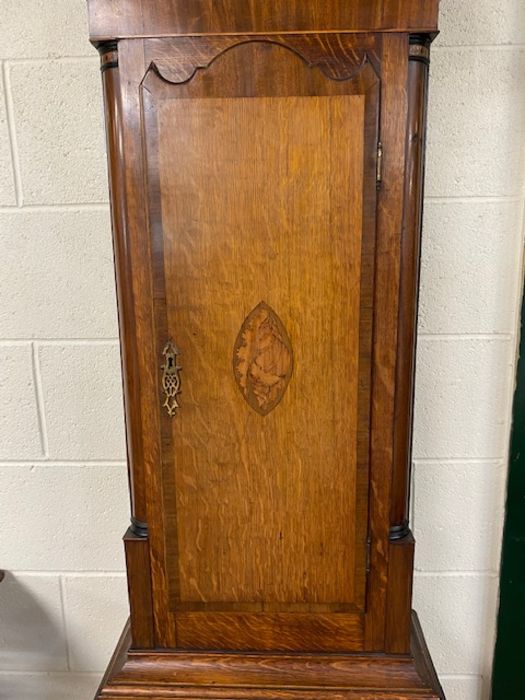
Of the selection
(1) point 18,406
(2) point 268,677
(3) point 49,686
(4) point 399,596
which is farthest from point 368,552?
(3) point 49,686

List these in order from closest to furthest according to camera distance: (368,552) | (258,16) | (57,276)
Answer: (258,16) → (368,552) → (57,276)

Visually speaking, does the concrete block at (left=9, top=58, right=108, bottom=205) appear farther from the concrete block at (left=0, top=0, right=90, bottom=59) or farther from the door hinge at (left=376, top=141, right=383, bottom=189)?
the door hinge at (left=376, top=141, right=383, bottom=189)

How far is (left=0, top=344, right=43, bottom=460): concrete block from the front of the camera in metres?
1.14

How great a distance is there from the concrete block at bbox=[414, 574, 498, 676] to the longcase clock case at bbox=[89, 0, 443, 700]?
0.31m

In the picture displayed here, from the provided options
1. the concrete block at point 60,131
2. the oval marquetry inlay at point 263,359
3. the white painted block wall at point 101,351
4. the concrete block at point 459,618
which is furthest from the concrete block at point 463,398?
the concrete block at point 60,131

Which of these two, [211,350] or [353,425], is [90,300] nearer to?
[211,350]

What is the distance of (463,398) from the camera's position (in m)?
1.11

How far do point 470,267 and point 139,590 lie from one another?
758mm

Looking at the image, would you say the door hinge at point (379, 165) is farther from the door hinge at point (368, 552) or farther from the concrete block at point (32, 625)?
the concrete block at point (32, 625)

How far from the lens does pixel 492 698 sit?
3.93 ft

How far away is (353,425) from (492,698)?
2.55ft

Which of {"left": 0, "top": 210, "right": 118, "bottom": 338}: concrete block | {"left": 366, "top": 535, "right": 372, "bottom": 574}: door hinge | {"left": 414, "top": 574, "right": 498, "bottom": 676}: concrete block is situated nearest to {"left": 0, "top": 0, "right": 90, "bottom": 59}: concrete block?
{"left": 0, "top": 210, "right": 118, "bottom": 338}: concrete block

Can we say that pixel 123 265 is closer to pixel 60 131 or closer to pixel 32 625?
pixel 60 131

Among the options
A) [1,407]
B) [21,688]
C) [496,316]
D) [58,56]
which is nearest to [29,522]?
[1,407]
